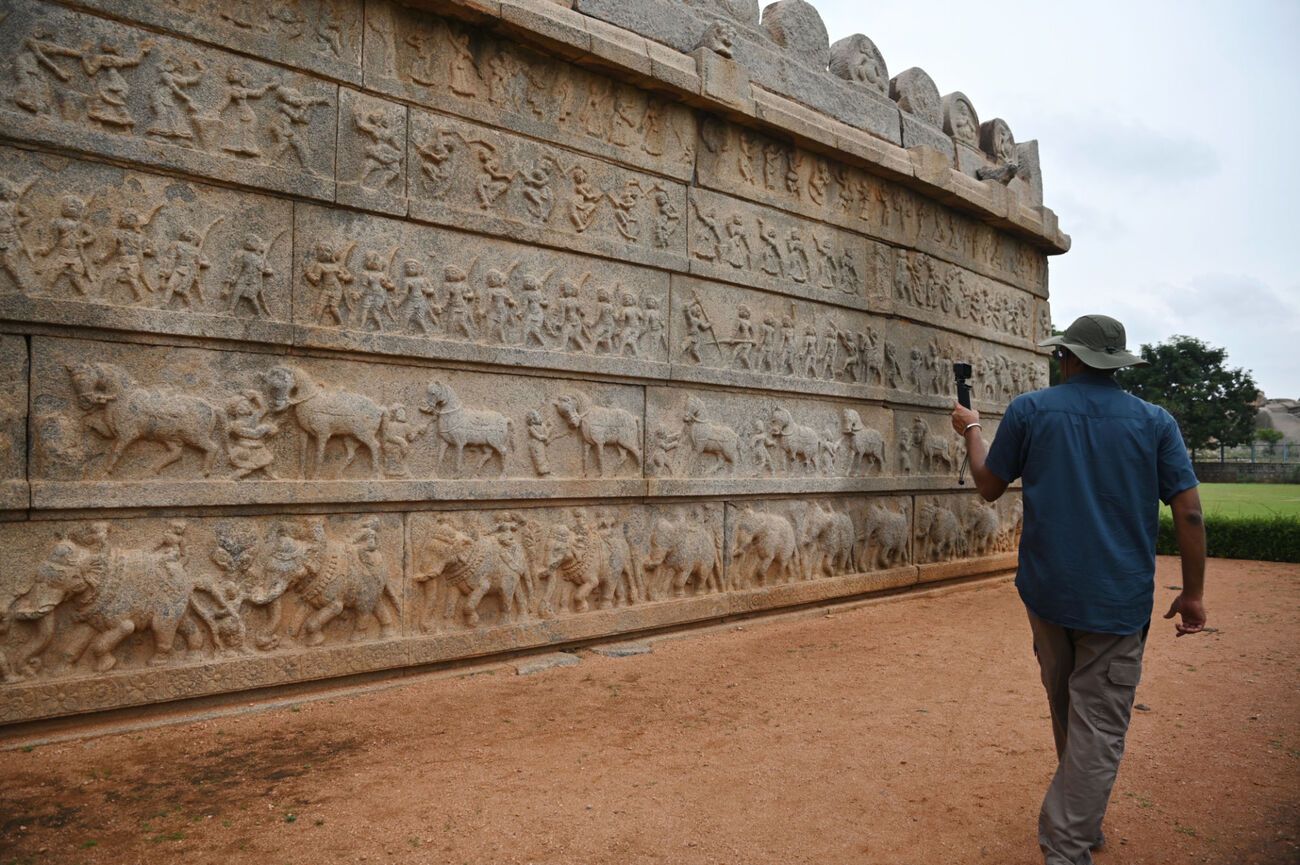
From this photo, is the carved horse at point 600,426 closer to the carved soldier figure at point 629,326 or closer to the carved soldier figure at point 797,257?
the carved soldier figure at point 629,326

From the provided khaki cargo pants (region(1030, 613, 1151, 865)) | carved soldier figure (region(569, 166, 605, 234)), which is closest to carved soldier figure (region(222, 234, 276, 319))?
carved soldier figure (region(569, 166, 605, 234))

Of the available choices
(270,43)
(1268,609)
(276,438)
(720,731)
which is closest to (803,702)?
(720,731)

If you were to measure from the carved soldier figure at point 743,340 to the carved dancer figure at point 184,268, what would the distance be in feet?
14.1

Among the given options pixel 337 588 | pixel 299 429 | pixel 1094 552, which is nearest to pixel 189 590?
pixel 337 588

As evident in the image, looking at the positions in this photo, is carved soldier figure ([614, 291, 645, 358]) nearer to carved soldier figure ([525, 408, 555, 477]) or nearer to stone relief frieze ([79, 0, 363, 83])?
→ carved soldier figure ([525, 408, 555, 477])

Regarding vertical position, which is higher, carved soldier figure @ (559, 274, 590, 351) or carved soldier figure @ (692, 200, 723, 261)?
carved soldier figure @ (692, 200, 723, 261)

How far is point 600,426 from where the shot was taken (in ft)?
21.3

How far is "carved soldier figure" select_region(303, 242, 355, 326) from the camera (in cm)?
521

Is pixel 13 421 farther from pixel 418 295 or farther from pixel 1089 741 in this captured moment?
pixel 1089 741

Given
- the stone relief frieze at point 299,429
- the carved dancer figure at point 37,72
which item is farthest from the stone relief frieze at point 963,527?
the carved dancer figure at point 37,72

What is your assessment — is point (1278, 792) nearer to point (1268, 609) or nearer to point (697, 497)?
point (697, 497)

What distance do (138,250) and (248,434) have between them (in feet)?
3.65

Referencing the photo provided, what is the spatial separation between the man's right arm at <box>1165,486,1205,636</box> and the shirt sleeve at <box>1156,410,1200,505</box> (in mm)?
26

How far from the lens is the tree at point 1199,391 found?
133ft
